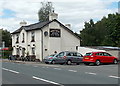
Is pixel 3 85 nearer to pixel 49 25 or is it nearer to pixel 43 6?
pixel 49 25

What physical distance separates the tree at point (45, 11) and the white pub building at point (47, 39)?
793 inches

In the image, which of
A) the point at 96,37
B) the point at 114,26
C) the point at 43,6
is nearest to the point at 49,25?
the point at 114,26

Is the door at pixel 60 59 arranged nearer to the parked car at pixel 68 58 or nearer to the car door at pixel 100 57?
the parked car at pixel 68 58

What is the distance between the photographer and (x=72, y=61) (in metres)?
27.8

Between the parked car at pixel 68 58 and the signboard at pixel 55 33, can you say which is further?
the signboard at pixel 55 33

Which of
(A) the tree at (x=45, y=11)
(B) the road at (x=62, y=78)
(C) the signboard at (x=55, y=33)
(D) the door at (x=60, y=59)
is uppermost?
(A) the tree at (x=45, y=11)

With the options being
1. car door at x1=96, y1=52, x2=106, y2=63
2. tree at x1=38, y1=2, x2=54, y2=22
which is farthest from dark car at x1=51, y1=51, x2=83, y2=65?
tree at x1=38, y1=2, x2=54, y2=22

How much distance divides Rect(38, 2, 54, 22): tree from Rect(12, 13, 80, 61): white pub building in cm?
2013

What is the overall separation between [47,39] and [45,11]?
26883 mm

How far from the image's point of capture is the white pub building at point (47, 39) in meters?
38.4

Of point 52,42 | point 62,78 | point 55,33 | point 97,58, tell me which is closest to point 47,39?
point 52,42

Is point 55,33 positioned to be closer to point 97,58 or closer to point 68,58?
point 68,58

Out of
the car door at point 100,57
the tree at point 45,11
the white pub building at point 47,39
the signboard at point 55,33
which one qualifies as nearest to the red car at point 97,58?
the car door at point 100,57

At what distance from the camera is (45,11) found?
64312mm
